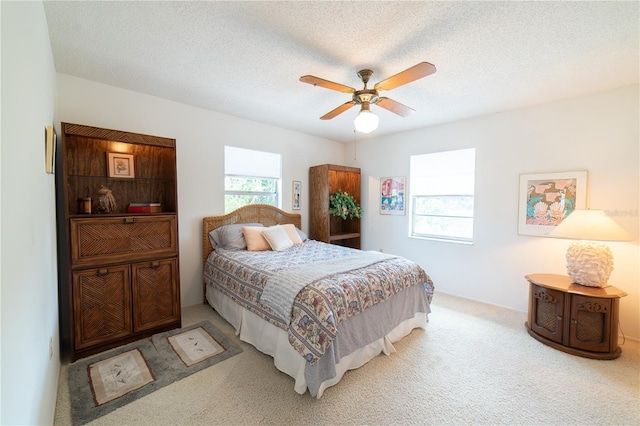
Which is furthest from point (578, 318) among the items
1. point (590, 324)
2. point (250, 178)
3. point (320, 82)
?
point (250, 178)

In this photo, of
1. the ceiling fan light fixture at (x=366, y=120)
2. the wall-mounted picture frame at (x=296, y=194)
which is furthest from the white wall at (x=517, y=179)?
the ceiling fan light fixture at (x=366, y=120)

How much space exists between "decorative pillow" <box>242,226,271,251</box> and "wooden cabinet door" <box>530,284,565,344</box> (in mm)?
3027

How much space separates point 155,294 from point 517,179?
4.43 meters

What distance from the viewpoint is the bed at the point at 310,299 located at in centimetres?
194

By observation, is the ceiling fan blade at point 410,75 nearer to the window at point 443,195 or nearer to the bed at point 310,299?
the bed at point 310,299

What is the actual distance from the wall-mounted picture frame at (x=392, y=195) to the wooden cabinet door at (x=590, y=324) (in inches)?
96.5

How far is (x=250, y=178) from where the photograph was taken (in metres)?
4.16

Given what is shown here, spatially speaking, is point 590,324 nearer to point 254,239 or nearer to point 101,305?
point 254,239

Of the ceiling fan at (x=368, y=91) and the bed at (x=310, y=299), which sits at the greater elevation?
the ceiling fan at (x=368, y=91)

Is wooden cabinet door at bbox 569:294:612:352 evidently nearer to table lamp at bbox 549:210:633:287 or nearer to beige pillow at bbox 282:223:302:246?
table lamp at bbox 549:210:633:287

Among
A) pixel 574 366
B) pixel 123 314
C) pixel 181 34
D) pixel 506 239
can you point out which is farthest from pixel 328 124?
pixel 574 366

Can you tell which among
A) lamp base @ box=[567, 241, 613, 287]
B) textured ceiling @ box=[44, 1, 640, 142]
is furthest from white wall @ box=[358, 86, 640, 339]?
lamp base @ box=[567, 241, 613, 287]

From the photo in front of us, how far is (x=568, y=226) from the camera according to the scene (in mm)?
2592

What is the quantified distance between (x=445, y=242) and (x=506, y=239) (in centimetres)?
78
